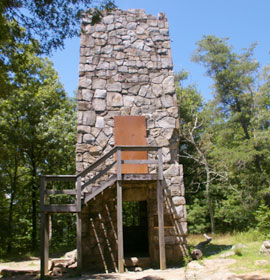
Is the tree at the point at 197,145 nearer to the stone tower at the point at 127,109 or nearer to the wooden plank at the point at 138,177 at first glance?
the stone tower at the point at 127,109

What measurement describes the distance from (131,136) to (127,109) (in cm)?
85

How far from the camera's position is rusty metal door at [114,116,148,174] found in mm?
8281

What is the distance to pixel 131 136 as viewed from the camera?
8438 millimetres

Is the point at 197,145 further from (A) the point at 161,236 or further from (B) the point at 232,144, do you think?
(A) the point at 161,236

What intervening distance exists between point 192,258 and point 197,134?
12486 millimetres

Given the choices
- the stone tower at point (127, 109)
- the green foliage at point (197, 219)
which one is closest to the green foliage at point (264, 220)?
the stone tower at point (127, 109)

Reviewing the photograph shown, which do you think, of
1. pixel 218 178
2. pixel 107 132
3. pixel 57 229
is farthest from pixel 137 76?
pixel 57 229

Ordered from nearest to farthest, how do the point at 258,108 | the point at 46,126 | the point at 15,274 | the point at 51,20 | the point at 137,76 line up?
the point at 51,20 → the point at 15,274 → the point at 137,76 → the point at 46,126 → the point at 258,108

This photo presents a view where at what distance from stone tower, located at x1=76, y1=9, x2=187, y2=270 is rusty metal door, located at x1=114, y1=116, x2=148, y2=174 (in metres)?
0.15

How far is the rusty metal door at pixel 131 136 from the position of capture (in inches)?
326

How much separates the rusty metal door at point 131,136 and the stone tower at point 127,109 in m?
0.15

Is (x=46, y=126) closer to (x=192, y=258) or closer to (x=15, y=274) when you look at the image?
(x=15, y=274)

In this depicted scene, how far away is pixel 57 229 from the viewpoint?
56.0 ft

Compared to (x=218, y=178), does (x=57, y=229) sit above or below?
below
